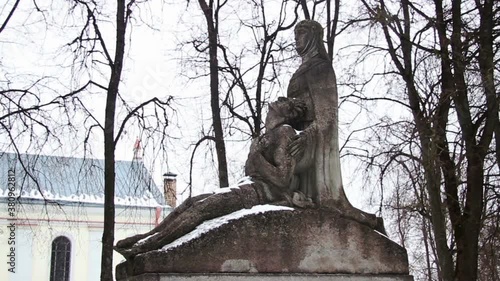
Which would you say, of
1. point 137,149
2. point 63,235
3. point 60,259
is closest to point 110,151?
point 137,149

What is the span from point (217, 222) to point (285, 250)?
0.68 meters

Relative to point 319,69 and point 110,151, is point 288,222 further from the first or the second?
point 110,151

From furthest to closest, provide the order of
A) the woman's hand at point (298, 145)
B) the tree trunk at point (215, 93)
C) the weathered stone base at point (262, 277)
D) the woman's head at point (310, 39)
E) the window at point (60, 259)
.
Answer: the window at point (60, 259)
the tree trunk at point (215, 93)
the woman's head at point (310, 39)
the woman's hand at point (298, 145)
the weathered stone base at point (262, 277)

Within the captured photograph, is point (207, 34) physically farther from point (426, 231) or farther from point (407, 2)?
point (426, 231)

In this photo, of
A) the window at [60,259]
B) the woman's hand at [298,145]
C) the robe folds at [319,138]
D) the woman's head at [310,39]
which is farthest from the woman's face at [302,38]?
the window at [60,259]

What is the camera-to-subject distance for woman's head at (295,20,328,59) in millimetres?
6883

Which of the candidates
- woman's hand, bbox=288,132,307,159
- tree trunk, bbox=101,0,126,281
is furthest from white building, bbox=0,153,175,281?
woman's hand, bbox=288,132,307,159

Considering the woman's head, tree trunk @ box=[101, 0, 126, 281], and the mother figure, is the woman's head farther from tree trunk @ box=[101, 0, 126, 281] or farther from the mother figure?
tree trunk @ box=[101, 0, 126, 281]

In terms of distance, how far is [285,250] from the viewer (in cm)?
577

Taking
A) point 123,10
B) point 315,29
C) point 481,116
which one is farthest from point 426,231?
point 315,29

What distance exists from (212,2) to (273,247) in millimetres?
9566

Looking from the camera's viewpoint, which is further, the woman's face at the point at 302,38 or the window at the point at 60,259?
the window at the point at 60,259

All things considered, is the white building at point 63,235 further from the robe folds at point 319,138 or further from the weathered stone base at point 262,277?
the weathered stone base at point 262,277

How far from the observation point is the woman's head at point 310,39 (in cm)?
688
